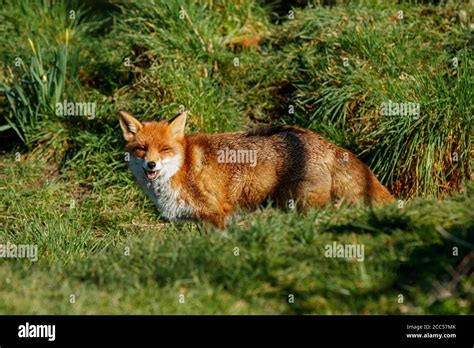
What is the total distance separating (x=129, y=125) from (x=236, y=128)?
2318 mm

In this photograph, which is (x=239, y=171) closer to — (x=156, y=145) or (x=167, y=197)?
(x=167, y=197)

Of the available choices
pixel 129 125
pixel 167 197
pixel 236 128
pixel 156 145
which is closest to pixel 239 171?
pixel 167 197

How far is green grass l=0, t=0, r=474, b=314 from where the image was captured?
554 cm

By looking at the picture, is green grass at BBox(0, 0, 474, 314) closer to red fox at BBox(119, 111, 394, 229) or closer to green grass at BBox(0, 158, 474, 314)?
green grass at BBox(0, 158, 474, 314)

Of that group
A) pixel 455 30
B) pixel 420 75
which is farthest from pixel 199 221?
pixel 455 30

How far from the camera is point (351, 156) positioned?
25.5ft

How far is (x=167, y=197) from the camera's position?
25.8ft

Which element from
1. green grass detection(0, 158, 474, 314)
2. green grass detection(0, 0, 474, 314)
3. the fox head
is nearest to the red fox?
the fox head

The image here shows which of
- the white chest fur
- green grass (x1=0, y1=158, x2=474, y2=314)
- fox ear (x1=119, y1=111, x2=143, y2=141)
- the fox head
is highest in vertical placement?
fox ear (x1=119, y1=111, x2=143, y2=141)

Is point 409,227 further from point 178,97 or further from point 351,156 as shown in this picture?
point 178,97

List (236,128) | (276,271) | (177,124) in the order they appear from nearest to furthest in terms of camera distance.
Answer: (276,271) < (177,124) < (236,128)

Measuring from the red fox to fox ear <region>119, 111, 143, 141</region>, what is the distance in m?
0.01

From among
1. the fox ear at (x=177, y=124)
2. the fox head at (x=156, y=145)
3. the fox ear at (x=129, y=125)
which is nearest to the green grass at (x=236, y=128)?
the fox head at (x=156, y=145)

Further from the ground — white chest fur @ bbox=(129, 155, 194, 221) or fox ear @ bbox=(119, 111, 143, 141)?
fox ear @ bbox=(119, 111, 143, 141)
